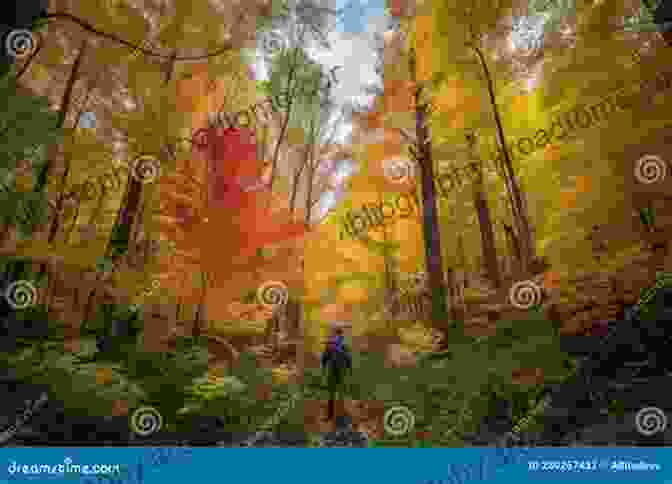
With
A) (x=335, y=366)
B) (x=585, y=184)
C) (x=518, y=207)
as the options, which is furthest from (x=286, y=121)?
(x=585, y=184)

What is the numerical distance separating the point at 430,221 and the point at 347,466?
10.6 ft

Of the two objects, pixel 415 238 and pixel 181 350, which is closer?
pixel 181 350

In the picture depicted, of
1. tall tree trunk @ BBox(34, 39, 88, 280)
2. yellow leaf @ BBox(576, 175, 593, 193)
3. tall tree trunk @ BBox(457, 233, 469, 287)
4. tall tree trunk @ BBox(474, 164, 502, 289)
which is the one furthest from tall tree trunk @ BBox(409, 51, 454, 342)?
tall tree trunk @ BBox(34, 39, 88, 280)

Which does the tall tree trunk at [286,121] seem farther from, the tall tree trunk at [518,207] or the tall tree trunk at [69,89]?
the tall tree trunk at [518,207]

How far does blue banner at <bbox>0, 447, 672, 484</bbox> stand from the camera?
12.3 ft

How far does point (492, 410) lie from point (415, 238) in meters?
2.31

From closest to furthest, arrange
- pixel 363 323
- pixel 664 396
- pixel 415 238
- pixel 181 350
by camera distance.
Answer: pixel 664 396 → pixel 181 350 → pixel 363 323 → pixel 415 238

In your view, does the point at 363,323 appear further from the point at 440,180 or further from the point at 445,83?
the point at 445,83

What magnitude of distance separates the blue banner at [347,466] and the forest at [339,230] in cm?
14

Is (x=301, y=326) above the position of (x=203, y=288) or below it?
below

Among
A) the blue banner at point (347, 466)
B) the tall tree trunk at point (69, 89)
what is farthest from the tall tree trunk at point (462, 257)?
the tall tree trunk at point (69, 89)

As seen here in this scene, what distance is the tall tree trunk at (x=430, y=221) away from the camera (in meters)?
4.59

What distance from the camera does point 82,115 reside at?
15.6 feet

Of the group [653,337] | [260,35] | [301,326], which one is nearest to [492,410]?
[653,337]
